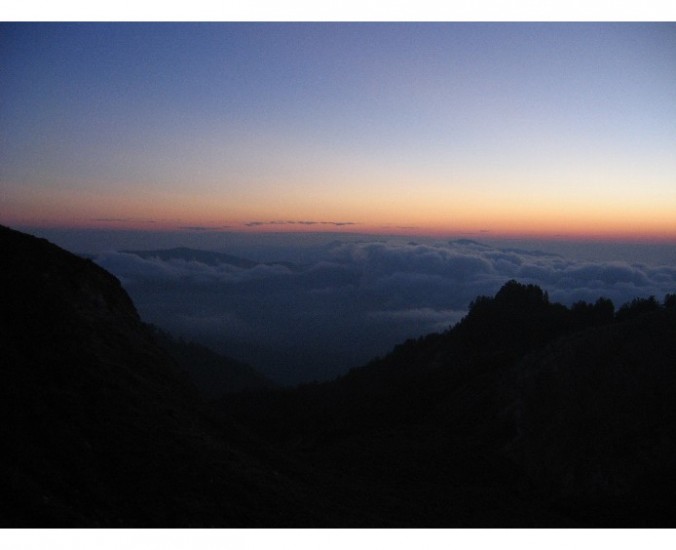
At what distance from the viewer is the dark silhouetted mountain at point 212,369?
14250 cm

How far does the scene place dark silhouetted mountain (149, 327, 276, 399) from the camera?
14250 cm

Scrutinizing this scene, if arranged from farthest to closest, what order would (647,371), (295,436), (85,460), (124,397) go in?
(295,436)
(647,371)
(124,397)
(85,460)

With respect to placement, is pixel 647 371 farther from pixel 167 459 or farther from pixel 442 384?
pixel 167 459

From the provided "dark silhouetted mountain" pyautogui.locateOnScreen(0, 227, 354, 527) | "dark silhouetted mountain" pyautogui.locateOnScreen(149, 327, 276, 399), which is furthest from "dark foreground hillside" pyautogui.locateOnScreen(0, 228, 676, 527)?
"dark silhouetted mountain" pyautogui.locateOnScreen(149, 327, 276, 399)

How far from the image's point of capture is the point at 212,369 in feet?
501

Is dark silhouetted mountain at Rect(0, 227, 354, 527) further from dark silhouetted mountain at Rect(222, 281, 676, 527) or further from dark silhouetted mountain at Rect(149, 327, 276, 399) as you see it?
dark silhouetted mountain at Rect(149, 327, 276, 399)

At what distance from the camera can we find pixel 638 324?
41.8m

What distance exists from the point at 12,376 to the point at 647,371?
136 ft

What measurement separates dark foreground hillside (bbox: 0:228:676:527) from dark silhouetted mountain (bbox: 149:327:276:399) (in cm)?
9795

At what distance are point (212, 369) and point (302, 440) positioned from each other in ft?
365

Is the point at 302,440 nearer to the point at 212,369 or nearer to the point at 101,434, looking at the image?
the point at 101,434

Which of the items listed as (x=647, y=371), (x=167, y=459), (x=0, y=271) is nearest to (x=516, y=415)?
(x=647, y=371)

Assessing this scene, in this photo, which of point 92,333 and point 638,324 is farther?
point 638,324

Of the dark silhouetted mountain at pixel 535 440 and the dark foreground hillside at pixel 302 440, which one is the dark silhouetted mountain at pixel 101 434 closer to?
the dark foreground hillside at pixel 302 440
